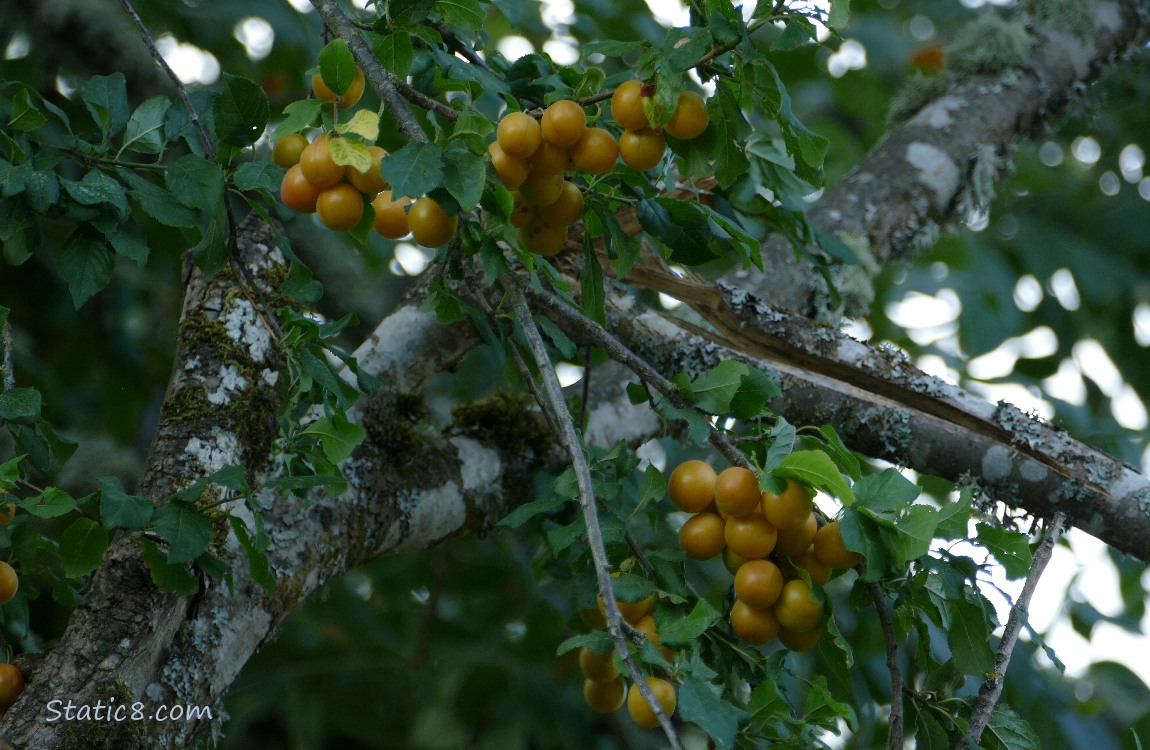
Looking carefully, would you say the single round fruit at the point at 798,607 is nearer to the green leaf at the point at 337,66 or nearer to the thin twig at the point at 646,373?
the thin twig at the point at 646,373

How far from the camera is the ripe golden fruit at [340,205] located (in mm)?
979

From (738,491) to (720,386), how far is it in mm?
124

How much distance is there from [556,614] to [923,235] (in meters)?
1.14

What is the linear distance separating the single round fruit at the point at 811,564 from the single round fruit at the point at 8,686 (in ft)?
2.63

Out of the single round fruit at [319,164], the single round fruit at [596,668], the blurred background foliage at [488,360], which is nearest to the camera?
the single round fruit at [319,164]

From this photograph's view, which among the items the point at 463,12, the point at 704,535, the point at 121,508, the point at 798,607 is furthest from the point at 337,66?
the point at 798,607

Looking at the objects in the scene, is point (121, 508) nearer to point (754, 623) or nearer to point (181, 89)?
point (181, 89)

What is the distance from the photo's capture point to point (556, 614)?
2.23m

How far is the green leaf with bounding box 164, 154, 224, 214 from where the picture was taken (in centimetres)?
101

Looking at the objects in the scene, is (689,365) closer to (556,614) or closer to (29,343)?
(556,614)

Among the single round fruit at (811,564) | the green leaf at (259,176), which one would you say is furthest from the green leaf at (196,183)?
the single round fruit at (811,564)

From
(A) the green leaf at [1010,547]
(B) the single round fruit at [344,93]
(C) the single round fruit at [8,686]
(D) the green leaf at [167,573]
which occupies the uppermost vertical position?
(B) the single round fruit at [344,93]

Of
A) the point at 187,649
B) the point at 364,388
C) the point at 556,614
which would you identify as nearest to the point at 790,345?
the point at 364,388

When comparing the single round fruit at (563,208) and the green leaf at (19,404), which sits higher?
the single round fruit at (563,208)
